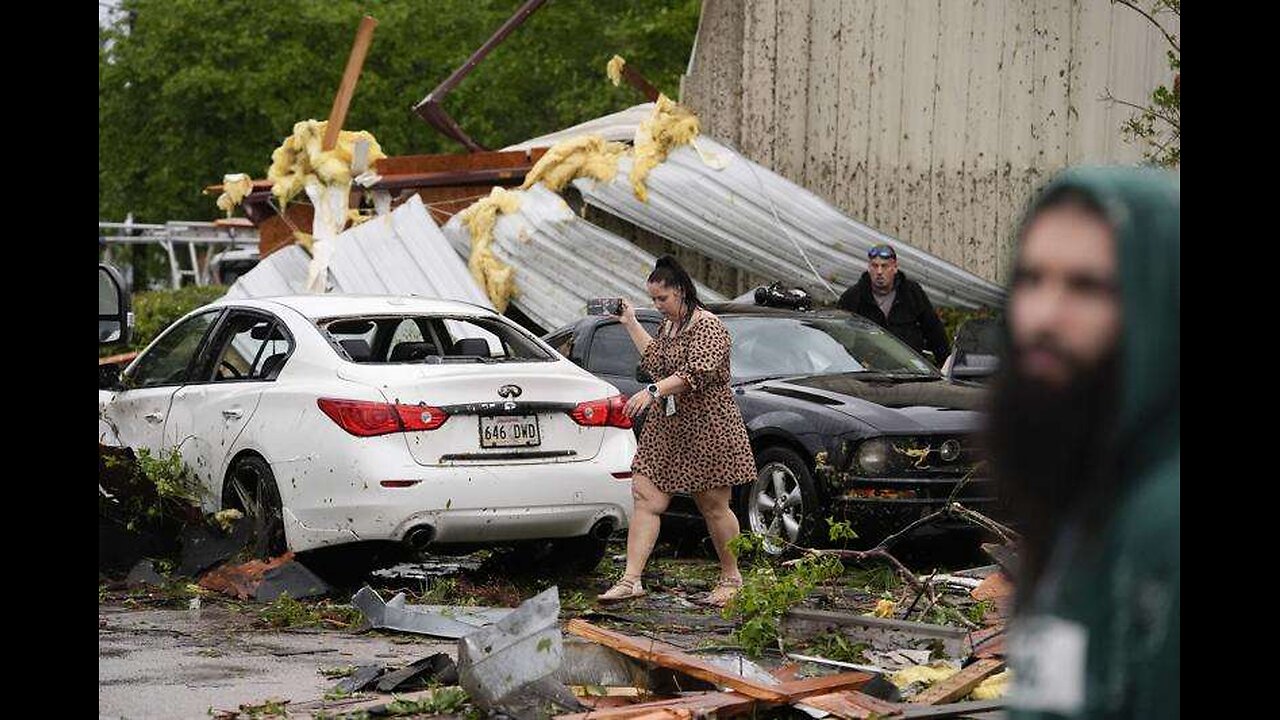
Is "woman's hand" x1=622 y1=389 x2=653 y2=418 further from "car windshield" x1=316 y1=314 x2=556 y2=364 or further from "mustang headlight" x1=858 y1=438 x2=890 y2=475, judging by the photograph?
"mustang headlight" x1=858 y1=438 x2=890 y2=475

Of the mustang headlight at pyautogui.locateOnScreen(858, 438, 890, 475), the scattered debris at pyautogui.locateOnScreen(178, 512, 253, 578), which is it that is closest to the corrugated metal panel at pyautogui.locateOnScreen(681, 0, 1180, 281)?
the mustang headlight at pyautogui.locateOnScreen(858, 438, 890, 475)

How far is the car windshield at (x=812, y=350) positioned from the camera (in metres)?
12.3

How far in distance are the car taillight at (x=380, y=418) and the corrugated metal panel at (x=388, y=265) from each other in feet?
27.3

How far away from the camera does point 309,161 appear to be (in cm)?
1931

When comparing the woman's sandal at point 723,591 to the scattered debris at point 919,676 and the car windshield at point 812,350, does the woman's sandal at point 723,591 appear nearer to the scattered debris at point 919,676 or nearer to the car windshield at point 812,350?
the scattered debris at point 919,676

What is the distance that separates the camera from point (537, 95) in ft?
119

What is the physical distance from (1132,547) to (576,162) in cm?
1648

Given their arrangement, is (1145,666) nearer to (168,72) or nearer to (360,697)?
(360,697)

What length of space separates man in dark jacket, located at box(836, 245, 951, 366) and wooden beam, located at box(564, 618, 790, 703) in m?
6.93

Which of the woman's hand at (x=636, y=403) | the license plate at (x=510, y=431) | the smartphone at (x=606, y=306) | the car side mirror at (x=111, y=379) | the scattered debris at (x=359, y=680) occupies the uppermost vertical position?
the smartphone at (x=606, y=306)

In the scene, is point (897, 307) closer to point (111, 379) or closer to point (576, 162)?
point (576, 162)

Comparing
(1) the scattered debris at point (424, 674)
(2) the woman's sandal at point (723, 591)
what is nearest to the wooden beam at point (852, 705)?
(1) the scattered debris at point (424, 674)

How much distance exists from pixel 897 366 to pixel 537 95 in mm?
24388
